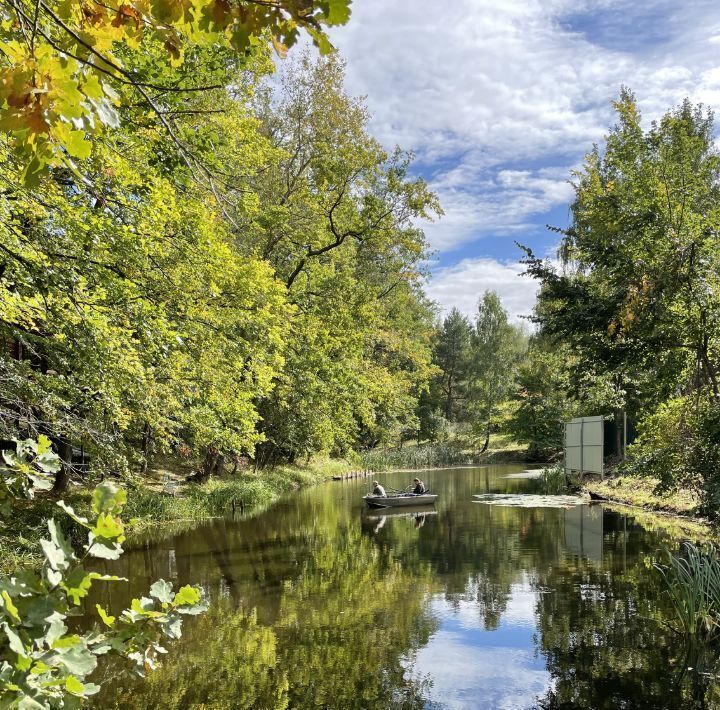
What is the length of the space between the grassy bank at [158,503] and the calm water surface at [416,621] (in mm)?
1166

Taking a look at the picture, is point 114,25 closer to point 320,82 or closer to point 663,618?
point 663,618

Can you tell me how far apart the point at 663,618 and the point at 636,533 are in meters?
6.38

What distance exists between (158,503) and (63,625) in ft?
52.0

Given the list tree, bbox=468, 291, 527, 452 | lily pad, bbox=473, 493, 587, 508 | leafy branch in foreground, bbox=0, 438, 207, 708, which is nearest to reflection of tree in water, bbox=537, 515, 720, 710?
leafy branch in foreground, bbox=0, 438, 207, 708

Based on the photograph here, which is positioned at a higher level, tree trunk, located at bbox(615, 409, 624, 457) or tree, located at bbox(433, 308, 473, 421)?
tree, located at bbox(433, 308, 473, 421)

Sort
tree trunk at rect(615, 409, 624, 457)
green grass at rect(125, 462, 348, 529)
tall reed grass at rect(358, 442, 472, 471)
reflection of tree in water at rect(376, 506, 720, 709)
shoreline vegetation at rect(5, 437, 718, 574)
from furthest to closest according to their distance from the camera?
tall reed grass at rect(358, 442, 472, 471)
tree trunk at rect(615, 409, 624, 457)
green grass at rect(125, 462, 348, 529)
shoreline vegetation at rect(5, 437, 718, 574)
reflection of tree in water at rect(376, 506, 720, 709)

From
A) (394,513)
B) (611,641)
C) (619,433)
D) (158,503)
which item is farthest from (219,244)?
(619,433)

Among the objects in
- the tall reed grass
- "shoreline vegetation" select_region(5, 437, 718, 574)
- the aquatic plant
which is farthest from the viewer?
the tall reed grass

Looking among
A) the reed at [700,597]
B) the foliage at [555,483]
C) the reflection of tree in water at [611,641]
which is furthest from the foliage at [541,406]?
the reed at [700,597]

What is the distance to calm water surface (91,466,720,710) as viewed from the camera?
6.47 metres

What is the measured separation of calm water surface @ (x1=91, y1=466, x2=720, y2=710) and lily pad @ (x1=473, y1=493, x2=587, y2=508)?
3570 mm

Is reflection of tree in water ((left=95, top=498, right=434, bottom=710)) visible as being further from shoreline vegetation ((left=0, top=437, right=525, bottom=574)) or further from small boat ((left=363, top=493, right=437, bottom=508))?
small boat ((left=363, top=493, right=437, bottom=508))

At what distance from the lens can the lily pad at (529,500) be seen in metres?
19.5

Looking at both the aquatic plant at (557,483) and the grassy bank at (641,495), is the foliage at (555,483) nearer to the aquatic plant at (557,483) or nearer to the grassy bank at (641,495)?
the aquatic plant at (557,483)
